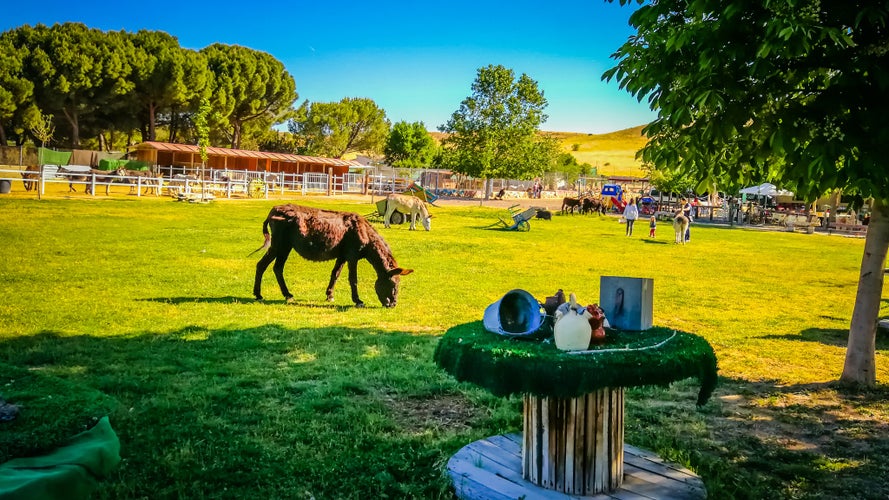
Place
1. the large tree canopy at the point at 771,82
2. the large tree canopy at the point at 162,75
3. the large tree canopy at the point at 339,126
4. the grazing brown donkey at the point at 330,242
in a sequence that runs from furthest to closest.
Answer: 1. the large tree canopy at the point at 339,126
2. the large tree canopy at the point at 162,75
3. the grazing brown donkey at the point at 330,242
4. the large tree canopy at the point at 771,82

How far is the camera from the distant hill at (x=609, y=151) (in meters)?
137

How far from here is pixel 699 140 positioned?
16.7ft

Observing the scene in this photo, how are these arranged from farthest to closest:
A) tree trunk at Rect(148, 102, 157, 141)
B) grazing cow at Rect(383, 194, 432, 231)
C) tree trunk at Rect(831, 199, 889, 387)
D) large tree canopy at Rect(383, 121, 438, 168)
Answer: large tree canopy at Rect(383, 121, 438, 168) < tree trunk at Rect(148, 102, 157, 141) < grazing cow at Rect(383, 194, 432, 231) < tree trunk at Rect(831, 199, 889, 387)

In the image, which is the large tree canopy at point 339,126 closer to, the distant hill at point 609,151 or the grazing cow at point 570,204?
the grazing cow at point 570,204

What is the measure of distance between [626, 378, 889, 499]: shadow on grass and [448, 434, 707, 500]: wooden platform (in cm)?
27

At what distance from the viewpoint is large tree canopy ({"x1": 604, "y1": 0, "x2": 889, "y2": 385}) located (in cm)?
421

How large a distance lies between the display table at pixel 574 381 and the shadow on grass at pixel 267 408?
2.57ft

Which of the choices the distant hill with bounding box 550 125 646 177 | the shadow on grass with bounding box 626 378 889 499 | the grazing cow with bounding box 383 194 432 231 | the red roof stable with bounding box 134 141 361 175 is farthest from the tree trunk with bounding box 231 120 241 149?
the distant hill with bounding box 550 125 646 177

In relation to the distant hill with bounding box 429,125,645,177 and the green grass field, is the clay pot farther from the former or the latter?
the distant hill with bounding box 429,125,645,177

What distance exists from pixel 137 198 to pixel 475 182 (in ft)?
145

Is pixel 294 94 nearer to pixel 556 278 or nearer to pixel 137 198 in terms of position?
pixel 137 198

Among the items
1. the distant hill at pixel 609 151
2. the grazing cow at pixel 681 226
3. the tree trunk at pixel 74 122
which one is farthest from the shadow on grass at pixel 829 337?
the distant hill at pixel 609 151

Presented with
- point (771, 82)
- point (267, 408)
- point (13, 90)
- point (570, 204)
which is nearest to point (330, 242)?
point (267, 408)

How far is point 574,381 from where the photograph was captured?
11.6 feet
